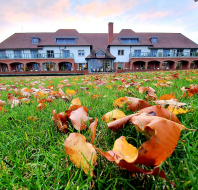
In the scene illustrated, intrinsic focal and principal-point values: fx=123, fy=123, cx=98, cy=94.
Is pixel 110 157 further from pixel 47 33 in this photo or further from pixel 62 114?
pixel 47 33

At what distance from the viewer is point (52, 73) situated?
50.9 feet

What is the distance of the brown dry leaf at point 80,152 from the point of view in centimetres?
47

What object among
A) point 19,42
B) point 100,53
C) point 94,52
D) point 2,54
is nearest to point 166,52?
point 100,53

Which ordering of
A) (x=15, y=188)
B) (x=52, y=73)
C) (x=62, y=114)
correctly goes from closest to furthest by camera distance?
(x=15, y=188) < (x=62, y=114) < (x=52, y=73)

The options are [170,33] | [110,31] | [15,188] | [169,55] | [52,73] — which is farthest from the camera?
[170,33]

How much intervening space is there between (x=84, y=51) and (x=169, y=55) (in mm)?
15655

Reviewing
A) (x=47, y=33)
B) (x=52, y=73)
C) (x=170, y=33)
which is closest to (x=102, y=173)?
(x=52, y=73)

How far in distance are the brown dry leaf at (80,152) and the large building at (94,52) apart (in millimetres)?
21761

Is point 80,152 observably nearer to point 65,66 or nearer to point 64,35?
point 65,66

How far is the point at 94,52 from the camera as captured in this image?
23.6 metres

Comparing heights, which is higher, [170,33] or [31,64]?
[170,33]

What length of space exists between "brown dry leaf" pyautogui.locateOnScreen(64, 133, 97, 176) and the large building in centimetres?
2176

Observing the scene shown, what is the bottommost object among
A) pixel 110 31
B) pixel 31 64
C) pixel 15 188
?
pixel 15 188

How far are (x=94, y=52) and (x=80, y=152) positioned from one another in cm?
2457
